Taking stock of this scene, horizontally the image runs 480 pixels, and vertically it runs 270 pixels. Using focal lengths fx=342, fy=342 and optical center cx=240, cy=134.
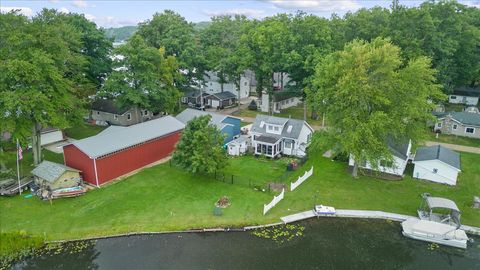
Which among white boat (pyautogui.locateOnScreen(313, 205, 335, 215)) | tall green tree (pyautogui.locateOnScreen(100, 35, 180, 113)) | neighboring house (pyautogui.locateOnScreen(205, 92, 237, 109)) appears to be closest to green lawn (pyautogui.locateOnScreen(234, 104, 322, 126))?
neighboring house (pyautogui.locateOnScreen(205, 92, 237, 109))

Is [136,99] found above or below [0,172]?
above

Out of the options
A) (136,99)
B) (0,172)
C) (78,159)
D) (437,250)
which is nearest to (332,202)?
(437,250)

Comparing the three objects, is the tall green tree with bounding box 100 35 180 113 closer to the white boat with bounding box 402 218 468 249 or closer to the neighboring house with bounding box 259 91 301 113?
the neighboring house with bounding box 259 91 301 113

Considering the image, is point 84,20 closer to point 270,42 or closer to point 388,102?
point 270,42

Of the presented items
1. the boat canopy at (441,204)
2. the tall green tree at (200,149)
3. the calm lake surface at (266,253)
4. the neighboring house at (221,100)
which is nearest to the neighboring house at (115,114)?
the neighboring house at (221,100)

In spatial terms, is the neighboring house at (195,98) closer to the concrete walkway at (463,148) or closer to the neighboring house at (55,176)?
the neighboring house at (55,176)

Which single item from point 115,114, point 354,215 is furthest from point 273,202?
point 115,114

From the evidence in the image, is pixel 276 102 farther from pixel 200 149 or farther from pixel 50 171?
pixel 50 171
